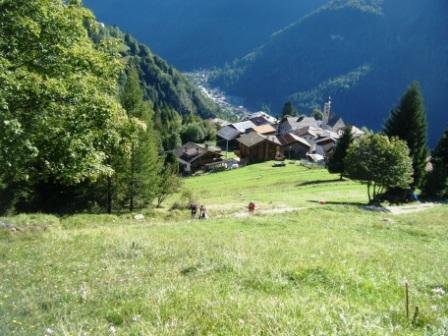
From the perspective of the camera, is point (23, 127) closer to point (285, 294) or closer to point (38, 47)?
point (38, 47)

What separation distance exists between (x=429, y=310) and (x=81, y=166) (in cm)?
1297

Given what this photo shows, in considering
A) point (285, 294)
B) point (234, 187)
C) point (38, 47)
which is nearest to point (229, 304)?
point (285, 294)

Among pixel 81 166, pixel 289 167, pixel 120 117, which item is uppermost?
pixel 289 167

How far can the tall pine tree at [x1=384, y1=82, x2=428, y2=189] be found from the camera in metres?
63.5

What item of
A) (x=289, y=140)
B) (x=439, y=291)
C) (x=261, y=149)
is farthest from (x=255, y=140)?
(x=439, y=291)

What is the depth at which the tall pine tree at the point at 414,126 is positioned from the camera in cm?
6353

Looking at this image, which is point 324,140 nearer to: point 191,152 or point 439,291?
point 191,152

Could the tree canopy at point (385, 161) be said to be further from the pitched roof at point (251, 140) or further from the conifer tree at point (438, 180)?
the pitched roof at point (251, 140)

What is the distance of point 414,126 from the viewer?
63719mm

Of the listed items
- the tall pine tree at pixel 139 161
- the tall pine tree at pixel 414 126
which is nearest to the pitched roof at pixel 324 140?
the tall pine tree at pixel 414 126

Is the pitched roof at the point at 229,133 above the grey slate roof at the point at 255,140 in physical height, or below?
above

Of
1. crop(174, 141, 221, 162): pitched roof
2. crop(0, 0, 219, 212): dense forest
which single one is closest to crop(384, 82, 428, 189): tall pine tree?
crop(0, 0, 219, 212): dense forest

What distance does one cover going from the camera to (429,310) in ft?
24.5

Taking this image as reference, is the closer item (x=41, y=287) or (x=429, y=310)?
(x=429, y=310)
